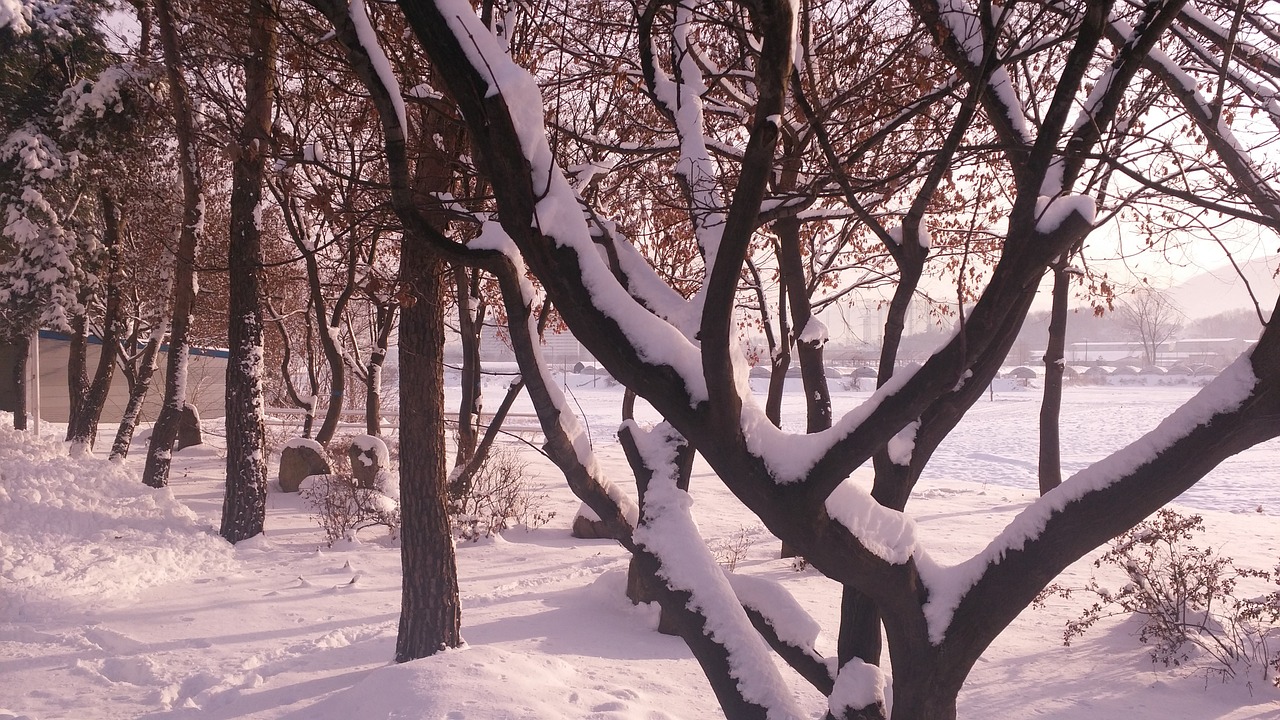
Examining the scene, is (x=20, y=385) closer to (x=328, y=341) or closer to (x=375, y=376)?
(x=375, y=376)

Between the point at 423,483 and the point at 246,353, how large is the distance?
4.82 meters

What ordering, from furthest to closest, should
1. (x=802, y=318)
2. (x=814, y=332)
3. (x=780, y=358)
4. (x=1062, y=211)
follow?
(x=780, y=358) < (x=802, y=318) < (x=814, y=332) < (x=1062, y=211)

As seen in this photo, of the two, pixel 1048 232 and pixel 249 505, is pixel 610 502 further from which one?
pixel 249 505

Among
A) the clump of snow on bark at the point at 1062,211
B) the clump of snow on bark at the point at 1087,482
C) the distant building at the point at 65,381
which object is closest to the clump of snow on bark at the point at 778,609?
the clump of snow on bark at the point at 1087,482

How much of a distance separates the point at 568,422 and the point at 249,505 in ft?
24.2

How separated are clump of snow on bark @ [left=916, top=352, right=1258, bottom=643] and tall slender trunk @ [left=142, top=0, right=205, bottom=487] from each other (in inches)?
387

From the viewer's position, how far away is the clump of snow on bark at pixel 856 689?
291 cm

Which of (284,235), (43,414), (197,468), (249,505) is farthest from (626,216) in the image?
(43,414)

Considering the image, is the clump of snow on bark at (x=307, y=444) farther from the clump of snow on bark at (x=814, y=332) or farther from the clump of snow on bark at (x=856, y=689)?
the clump of snow on bark at (x=856, y=689)

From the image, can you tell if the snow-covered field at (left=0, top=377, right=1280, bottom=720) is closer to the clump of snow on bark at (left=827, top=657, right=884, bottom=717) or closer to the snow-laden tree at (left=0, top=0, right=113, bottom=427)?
the clump of snow on bark at (left=827, top=657, right=884, bottom=717)

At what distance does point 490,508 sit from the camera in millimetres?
10930

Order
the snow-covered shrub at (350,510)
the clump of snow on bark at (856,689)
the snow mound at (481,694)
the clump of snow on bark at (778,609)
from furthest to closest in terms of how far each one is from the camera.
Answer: the snow-covered shrub at (350,510), the snow mound at (481,694), the clump of snow on bark at (778,609), the clump of snow on bark at (856,689)

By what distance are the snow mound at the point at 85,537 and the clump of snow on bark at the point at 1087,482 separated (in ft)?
22.7

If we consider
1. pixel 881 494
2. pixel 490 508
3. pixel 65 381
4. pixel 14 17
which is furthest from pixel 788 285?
pixel 65 381
